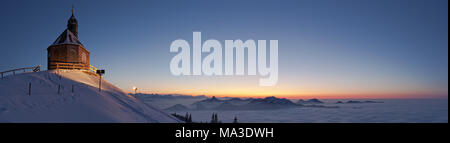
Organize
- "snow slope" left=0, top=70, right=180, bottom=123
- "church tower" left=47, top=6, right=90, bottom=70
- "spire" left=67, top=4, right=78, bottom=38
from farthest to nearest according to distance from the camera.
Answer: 1. "spire" left=67, top=4, right=78, bottom=38
2. "church tower" left=47, top=6, right=90, bottom=70
3. "snow slope" left=0, top=70, right=180, bottom=123

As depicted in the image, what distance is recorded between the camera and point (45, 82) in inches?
915

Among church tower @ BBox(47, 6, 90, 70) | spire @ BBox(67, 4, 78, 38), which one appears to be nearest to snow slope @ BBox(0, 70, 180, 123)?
church tower @ BBox(47, 6, 90, 70)

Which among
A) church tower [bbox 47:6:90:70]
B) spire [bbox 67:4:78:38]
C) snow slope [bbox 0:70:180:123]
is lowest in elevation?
snow slope [bbox 0:70:180:123]

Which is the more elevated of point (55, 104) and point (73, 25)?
point (73, 25)

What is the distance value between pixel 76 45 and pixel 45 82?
14.7m

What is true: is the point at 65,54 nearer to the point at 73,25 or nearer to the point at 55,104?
the point at 73,25

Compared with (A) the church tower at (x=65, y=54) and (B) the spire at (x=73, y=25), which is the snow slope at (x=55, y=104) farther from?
(B) the spire at (x=73, y=25)

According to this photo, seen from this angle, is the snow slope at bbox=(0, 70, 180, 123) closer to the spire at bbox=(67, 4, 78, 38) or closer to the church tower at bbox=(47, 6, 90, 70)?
the church tower at bbox=(47, 6, 90, 70)

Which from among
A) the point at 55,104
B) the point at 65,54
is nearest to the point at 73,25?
the point at 65,54

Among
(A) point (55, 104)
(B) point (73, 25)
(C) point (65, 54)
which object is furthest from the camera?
(B) point (73, 25)

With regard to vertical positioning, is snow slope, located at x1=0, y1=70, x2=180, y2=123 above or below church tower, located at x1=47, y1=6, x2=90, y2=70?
below

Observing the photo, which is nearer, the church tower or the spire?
the church tower
